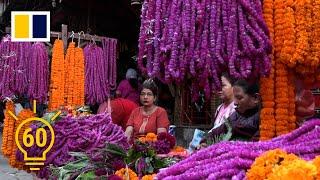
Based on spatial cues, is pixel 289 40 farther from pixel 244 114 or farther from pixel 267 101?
pixel 244 114

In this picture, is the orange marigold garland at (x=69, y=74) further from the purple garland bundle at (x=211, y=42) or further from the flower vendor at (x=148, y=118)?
the purple garland bundle at (x=211, y=42)

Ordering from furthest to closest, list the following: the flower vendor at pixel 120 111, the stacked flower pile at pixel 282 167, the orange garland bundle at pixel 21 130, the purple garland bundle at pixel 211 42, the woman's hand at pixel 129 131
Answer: the flower vendor at pixel 120 111 → the orange garland bundle at pixel 21 130 → the woman's hand at pixel 129 131 → the purple garland bundle at pixel 211 42 → the stacked flower pile at pixel 282 167

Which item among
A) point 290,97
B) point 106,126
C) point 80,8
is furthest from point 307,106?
point 80,8

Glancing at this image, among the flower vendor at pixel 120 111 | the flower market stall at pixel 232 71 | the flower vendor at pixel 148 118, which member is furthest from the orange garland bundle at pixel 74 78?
the flower market stall at pixel 232 71

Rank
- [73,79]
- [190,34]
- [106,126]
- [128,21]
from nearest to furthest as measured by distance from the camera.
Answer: [190,34], [106,126], [73,79], [128,21]

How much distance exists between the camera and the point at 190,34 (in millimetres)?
2189

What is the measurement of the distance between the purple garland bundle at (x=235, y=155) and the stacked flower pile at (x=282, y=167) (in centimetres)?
9

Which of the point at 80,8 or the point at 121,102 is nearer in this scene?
the point at 121,102

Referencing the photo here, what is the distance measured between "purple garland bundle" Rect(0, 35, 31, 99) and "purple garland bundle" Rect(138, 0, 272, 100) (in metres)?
3.15

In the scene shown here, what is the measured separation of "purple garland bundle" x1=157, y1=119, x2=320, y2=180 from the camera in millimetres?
1673

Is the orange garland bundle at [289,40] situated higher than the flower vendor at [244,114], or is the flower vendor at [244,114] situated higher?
the orange garland bundle at [289,40]

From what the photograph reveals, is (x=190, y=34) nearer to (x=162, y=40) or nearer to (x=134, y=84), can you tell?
(x=162, y=40)

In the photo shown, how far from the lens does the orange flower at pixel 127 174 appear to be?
2.72 metres

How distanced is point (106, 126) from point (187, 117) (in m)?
3.58
